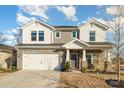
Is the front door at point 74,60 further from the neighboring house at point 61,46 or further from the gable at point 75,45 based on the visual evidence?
the gable at point 75,45

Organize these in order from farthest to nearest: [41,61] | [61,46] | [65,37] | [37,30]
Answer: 1. [65,37]
2. [37,30]
3. [41,61]
4. [61,46]

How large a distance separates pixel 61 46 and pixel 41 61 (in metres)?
3.10

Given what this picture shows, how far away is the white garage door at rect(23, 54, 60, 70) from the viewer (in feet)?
100

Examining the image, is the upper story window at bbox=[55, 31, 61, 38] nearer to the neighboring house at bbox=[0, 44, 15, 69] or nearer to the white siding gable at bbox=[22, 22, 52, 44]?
the white siding gable at bbox=[22, 22, 52, 44]

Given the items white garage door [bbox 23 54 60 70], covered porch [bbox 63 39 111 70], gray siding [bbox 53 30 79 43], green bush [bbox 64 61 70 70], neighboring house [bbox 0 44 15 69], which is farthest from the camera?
neighboring house [bbox 0 44 15 69]

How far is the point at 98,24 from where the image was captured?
31250mm

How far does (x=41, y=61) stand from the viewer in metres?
30.6

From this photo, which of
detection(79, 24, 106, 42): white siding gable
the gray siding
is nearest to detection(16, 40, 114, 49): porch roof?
detection(79, 24, 106, 42): white siding gable

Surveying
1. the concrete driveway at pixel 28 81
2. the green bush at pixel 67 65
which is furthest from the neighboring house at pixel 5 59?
the concrete driveway at pixel 28 81

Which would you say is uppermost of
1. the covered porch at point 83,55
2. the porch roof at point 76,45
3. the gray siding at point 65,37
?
the gray siding at point 65,37

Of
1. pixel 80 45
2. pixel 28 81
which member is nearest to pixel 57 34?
pixel 80 45

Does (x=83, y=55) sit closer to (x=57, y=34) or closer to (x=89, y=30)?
(x=89, y=30)

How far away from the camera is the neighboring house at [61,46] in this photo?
29906 mm
